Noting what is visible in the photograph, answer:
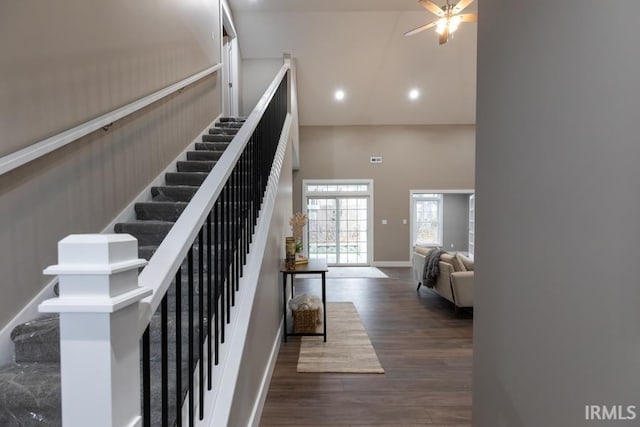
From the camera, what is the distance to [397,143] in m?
9.12

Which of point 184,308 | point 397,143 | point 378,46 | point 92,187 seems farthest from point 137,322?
point 397,143

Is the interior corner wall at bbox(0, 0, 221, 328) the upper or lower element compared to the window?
upper

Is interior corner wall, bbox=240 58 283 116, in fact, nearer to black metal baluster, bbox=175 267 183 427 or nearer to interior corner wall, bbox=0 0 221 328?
interior corner wall, bbox=0 0 221 328

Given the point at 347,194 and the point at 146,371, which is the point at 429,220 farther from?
the point at 146,371

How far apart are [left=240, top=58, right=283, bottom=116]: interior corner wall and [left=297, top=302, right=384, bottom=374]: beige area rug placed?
5641mm

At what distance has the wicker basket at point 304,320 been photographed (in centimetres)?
377

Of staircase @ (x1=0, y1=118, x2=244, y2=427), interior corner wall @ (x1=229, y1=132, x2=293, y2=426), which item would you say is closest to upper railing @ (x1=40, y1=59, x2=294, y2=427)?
staircase @ (x1=0, y1=118, x2=244, y2=427)

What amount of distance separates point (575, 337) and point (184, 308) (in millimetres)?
1728

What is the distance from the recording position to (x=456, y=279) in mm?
4531

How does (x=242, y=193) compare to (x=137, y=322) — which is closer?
(x=137, y=322)

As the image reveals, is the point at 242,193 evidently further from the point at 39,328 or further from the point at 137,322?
the point at 137,322

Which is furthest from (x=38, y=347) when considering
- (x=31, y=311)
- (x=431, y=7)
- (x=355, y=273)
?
(x=355, y=273)

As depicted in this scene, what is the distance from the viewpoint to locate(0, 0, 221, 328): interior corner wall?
1737 mm

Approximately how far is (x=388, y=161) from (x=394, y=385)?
7081 millimetres
